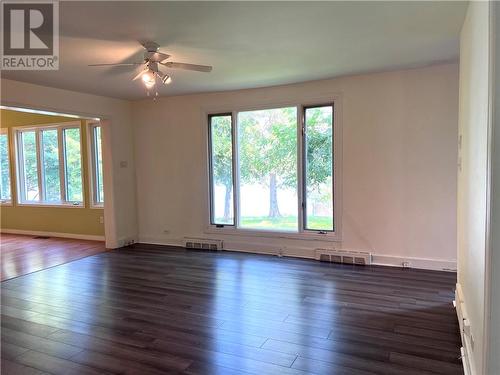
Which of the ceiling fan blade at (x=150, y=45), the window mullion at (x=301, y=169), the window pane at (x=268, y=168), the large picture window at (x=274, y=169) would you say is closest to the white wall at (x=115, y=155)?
the large picture window at (x=274, y=169)

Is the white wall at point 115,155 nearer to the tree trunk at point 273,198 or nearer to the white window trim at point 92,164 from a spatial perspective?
the white window trim at point 92,164

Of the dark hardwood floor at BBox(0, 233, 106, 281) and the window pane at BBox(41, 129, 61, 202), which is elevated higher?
the window pane at BBox(41, 129, 61, 202)

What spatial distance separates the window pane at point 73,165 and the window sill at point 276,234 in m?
2.94

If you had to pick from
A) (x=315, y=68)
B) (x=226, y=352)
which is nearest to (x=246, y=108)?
(x=315, y=68)

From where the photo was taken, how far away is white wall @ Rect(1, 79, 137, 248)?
5.45 metres

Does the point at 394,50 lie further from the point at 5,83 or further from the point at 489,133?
the point at 5,83

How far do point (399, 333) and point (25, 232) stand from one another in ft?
25.2

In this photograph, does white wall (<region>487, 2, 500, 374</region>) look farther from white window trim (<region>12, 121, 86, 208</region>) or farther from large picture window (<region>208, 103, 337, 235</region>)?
white window trim (<region>12, 121, 86, 208</region>)

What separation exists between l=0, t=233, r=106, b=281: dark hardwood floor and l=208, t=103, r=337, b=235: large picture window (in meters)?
2.31

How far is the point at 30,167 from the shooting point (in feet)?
24.7

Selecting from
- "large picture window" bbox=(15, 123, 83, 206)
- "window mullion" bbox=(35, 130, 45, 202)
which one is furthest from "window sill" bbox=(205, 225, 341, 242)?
"window mullion" bbox=(35, 130, 45, 202)

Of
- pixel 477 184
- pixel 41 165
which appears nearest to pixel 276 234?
pixel 477 184

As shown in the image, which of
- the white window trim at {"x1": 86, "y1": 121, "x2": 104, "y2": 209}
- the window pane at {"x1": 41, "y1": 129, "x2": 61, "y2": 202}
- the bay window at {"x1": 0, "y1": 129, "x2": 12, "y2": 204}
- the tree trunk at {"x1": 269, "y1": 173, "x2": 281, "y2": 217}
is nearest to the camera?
the tree trunk at {"x1": 269, "y1": 173, "x2": 281, "y2": 217}

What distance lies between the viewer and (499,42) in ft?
5.31
